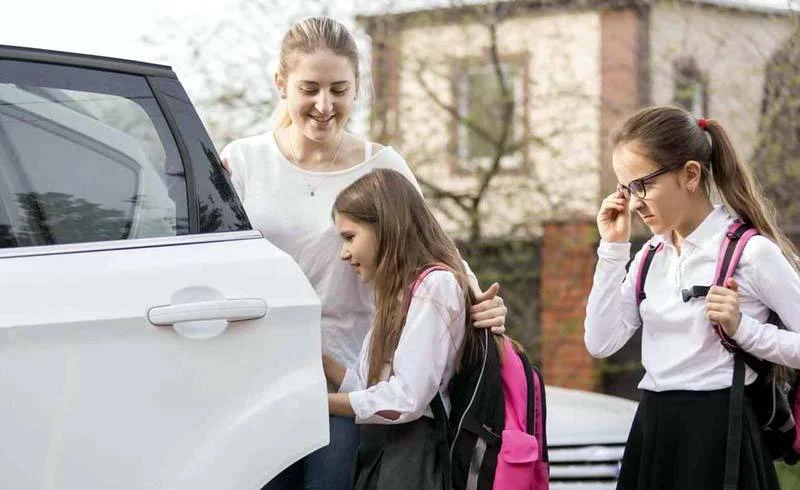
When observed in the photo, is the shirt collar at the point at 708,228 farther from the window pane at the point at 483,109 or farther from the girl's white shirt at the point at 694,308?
the window pane at the point at 483,109

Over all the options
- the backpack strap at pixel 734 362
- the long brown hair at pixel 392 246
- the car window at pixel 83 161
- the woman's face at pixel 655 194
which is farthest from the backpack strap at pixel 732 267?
the car window at pixel 83 161

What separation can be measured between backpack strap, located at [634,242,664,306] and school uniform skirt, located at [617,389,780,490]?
0.26 meters

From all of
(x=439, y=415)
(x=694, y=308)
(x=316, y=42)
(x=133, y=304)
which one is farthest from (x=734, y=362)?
(x=133, y=304)

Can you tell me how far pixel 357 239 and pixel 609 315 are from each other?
738 millimetres

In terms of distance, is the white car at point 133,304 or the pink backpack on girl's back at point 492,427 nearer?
the white car at point 133,304

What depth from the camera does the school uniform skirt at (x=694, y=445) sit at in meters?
3.21

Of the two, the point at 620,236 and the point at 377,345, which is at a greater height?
the point at 620,236

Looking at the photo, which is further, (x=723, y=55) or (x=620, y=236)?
(x=723, y=55)

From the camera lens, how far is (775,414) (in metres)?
3.22

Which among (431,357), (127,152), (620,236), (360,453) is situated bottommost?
(360,453)

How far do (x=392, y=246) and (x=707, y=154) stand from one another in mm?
846

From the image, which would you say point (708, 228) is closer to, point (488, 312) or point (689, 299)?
point (689, 299)

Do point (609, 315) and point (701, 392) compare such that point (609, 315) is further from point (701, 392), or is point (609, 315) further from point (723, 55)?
point (723, 55)

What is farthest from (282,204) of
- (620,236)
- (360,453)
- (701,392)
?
(701,392)
